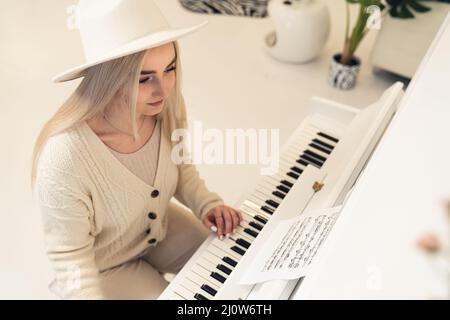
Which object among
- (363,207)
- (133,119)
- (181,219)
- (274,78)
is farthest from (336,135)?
(274,78)

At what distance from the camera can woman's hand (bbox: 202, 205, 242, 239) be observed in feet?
4.48

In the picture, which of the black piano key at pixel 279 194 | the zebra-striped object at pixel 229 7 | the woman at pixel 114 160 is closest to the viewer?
the woman at pixel 114 160

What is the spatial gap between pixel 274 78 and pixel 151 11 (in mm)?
2271

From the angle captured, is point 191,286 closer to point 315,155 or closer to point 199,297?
point 199,297

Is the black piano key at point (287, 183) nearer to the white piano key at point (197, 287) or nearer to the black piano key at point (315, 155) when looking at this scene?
the black piano key at point (315, 155)

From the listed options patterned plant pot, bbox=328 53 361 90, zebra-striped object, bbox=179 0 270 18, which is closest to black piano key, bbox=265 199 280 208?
patterned plant pot, bbox=328 53 361 90

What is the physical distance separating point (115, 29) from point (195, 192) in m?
0.66

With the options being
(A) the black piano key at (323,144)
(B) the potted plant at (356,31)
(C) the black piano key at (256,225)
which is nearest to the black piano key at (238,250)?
(C) the black piano key at (256,225)

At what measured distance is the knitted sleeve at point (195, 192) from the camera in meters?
1.51

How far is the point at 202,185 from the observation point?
60.7 inches

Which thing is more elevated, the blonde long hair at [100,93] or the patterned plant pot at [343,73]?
the blonde long hair at [100,93]

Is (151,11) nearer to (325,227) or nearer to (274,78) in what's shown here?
(325,227)

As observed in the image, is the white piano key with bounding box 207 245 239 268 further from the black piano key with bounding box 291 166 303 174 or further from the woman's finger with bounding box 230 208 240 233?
the black piano key with bounding box 291 166 303 174

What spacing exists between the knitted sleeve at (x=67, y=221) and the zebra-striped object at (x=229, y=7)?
309cm
